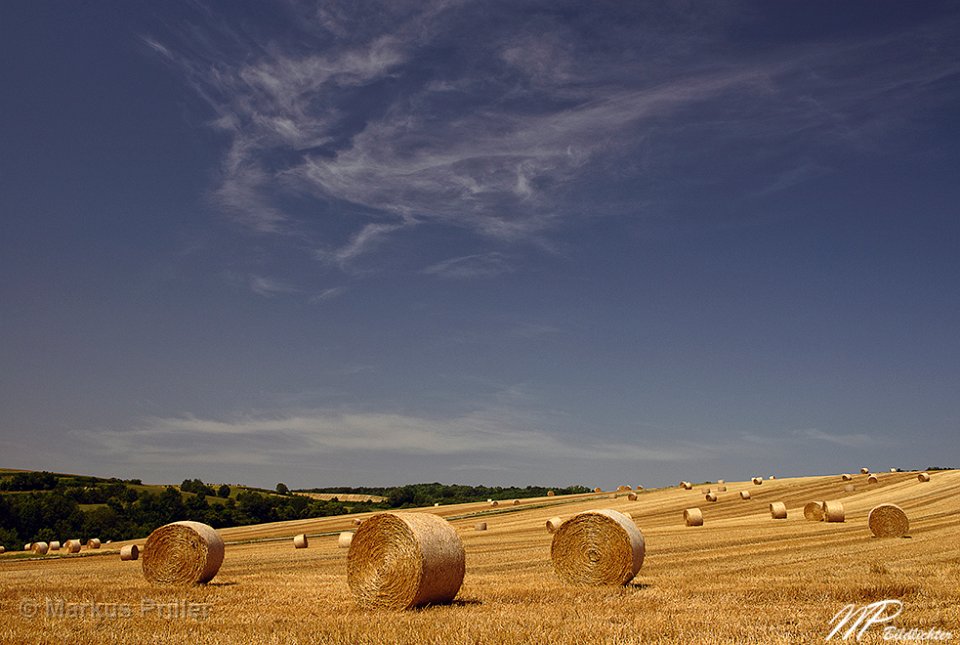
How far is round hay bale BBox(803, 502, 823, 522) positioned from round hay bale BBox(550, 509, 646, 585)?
781 inches

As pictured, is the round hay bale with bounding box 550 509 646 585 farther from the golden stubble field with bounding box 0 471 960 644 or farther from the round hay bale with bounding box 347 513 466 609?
the round hay bale with bounding box 347 513 466 609

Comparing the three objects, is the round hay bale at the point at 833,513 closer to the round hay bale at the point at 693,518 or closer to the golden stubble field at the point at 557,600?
the golden stubble field at the point at 557,600

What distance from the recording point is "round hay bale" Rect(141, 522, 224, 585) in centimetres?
1703

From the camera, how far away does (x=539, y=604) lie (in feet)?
38.8

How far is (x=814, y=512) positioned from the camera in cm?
3272

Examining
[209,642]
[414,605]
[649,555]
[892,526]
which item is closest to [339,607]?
[414,605]

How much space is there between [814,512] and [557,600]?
24.3 metres

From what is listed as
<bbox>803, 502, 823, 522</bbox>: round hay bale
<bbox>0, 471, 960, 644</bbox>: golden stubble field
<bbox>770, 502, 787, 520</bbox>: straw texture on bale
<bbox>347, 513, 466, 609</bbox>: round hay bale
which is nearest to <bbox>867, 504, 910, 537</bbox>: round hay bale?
<bbox>0, 471, 960, 644</bbox>: golden stubble field

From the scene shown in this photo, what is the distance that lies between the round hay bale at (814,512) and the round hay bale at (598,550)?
65.1ft

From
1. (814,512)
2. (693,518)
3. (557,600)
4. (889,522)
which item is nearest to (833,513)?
(814,512)

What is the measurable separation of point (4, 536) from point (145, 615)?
57093mm

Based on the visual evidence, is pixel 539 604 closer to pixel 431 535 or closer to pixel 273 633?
pixel 431 535

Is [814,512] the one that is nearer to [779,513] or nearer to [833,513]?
[833,513]

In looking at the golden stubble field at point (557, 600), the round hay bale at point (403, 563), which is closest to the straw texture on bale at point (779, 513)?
the golden stubble field at point (557, 600)
